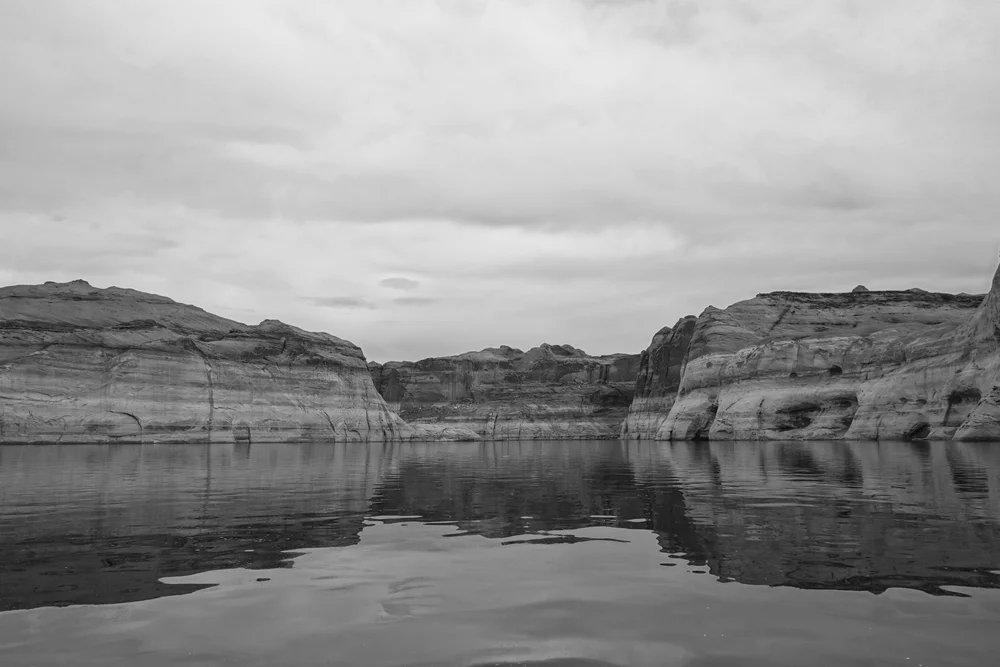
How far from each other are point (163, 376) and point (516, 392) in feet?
236

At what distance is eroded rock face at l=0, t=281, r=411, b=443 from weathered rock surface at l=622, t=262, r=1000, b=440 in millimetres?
40013

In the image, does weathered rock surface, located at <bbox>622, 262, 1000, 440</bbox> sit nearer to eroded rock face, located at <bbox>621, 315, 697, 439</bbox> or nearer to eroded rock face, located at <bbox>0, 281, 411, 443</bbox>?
eroded rock face, located at <bbox>621, 315, 697, 439</bbox>

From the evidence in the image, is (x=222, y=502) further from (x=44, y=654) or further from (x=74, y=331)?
(x=74, y=331)

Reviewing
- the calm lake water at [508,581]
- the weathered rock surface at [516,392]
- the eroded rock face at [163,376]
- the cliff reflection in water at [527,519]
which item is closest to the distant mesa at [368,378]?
the eroded rock face at [163,376]

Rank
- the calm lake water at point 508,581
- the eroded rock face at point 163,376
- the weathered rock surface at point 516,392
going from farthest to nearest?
the weathered rock surface at point 516,392 → the eroded rock face at point 163,376 → the calm lake water at point 508,581

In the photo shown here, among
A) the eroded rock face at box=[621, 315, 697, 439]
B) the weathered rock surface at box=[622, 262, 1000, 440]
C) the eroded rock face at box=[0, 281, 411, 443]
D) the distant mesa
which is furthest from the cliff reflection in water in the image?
the eroded rock face at box=[621, 315, 697, 439]

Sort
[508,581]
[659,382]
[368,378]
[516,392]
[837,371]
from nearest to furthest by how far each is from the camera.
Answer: [508,581] → [837,371] → [368,378] → [659,382] → [516,392]

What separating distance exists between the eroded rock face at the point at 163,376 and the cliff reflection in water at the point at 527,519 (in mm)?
48430

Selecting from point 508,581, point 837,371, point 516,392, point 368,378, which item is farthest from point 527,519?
point 516,392

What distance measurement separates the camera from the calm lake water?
569 cm

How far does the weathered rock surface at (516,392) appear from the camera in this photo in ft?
409

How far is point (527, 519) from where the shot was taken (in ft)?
44.1

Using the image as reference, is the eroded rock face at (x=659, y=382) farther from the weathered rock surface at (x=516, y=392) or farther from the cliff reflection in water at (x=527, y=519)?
the cliff reflection in water at (x=527, y=519)

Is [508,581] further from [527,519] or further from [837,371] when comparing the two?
[837,371]
